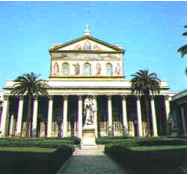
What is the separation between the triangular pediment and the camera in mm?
54778

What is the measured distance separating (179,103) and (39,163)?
44396 mm

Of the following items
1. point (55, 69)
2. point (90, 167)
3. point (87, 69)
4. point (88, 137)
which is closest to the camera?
point (90, 167)

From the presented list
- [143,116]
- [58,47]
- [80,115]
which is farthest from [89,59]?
[143,116]

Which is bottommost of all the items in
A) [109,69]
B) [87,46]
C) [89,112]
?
[89,112]

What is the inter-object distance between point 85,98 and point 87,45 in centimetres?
1256

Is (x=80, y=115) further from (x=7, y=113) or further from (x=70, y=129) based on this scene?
(x=7, y=113)

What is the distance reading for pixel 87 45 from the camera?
55.1 meters

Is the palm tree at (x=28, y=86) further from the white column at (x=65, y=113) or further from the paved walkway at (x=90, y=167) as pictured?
the paved walkway at (x=90, y=167)

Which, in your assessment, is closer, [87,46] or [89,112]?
[89,112]

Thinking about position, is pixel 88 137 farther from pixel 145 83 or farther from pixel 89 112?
pixel 145 83

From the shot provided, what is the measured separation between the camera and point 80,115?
4847cm

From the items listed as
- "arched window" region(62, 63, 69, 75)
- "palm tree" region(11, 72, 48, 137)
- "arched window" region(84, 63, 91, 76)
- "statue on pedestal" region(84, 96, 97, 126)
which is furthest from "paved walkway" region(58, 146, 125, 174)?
"arched window" region(62, 63, 69, 75)

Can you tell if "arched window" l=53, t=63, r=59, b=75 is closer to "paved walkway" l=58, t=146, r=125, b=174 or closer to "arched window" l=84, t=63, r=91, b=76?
"arched window" l=84, t=63, r=91, b=76

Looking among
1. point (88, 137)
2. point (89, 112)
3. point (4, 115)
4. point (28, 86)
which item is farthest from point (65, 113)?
point (88, 137)
